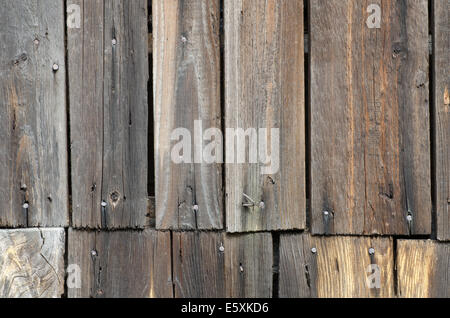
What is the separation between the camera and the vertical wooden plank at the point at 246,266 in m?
2.06

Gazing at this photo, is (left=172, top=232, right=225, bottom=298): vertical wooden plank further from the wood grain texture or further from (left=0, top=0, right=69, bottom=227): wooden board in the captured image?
(left=0, top=0, right=69, bottom=227): wooden board

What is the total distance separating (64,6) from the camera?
206 cm

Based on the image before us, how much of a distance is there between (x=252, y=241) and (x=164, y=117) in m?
0.63

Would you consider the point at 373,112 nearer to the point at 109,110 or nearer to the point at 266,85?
the point at 266,85

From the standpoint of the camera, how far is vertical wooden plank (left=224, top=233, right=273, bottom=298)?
6.77ft

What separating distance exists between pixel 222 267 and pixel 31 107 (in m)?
1.04

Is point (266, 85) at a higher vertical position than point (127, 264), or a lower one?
higher

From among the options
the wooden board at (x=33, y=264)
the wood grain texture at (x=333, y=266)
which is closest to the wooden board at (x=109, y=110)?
the wooden board at (x=33, y=264)

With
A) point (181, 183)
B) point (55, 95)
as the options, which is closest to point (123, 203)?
point (181, 183)

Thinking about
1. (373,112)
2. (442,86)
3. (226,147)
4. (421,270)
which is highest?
(442,86)

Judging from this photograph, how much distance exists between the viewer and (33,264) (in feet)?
6.83

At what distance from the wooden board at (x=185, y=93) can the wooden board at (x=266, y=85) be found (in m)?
0.07

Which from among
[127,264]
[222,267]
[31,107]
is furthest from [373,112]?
[31,107]

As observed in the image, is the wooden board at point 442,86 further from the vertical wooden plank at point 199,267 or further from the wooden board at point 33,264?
the wooden board at point 33,264
